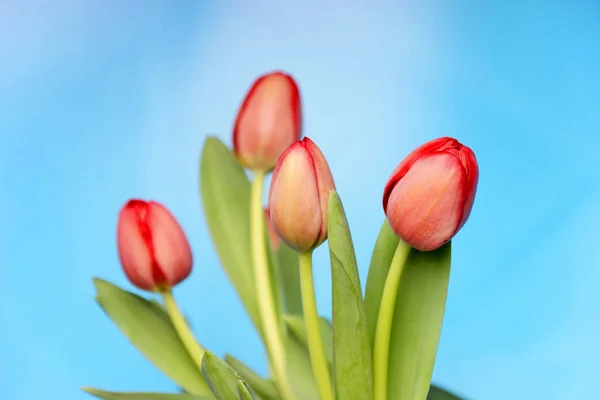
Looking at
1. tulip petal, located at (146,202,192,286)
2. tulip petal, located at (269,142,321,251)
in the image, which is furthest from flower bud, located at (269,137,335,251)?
tulip petal, located at (146,202,192,286)

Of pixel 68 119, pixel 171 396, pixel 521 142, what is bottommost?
pixel 171 396

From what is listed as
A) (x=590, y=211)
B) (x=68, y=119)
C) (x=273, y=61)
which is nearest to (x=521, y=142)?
(x=590, y=211)

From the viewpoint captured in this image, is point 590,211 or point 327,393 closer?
point 327,393

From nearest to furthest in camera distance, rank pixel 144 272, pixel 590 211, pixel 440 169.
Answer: pixel 440 169, pixel 144 272, pixel 590 211

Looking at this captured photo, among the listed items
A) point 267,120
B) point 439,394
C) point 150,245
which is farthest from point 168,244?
point 439,394

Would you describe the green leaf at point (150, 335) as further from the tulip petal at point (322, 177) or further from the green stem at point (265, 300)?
the tulip petal at point (322, 177)

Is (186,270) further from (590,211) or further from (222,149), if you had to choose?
(590,211)

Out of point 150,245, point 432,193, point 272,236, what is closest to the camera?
point 432,193

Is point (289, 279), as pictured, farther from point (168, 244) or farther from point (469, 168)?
point (469, 168)
